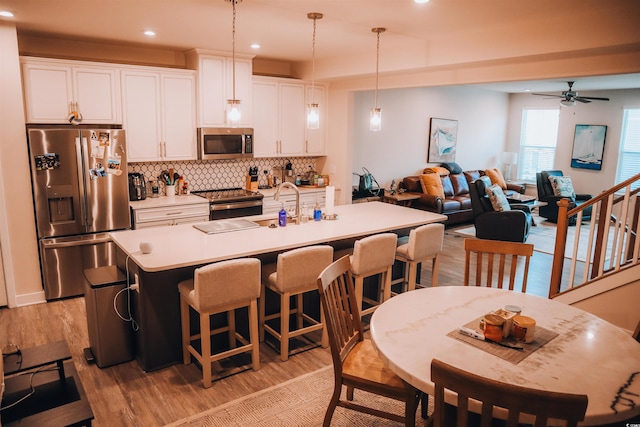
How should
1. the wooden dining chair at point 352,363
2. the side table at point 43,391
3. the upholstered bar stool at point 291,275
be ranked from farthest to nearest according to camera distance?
the upholstered bar stool at point 291,275 → the wooden dining chair at point 352,363 → the side table at point 43,391

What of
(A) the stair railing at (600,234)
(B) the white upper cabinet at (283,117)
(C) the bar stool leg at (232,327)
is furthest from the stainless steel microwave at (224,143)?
(A) the stair railing at (600,234)

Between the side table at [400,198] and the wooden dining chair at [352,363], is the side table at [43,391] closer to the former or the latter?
the wooden dining chair at [352,363]

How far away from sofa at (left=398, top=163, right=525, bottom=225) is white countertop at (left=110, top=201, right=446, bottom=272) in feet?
11.2

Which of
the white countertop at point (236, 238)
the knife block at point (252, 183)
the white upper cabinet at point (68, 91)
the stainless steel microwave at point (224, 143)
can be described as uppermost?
the white upper cabinet at point (68, 91)

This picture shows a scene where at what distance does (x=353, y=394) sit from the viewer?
2900 millimetres

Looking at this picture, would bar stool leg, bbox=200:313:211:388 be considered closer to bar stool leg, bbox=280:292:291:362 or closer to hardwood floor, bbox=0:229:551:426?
hardwood floor, bbox=0:229:551:426

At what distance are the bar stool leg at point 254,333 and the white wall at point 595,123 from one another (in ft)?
A: 28.9

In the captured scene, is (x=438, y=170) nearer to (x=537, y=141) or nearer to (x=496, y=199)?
(x=496, y=199)

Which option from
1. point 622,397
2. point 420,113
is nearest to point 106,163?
point 622,397

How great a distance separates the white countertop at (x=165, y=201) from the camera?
197 inches

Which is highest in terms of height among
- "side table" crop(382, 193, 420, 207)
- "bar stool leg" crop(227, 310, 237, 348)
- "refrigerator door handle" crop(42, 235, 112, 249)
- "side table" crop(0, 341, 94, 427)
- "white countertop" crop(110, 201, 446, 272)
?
"white countertop" crop(110, 201, 446, 272)

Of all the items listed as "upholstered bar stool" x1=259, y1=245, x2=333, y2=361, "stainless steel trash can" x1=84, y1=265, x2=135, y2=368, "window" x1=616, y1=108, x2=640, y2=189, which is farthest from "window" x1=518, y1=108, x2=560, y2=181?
"stainless steel trash can" x1=84, y1=265, x2=135, y2=368

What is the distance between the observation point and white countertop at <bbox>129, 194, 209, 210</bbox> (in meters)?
5.00

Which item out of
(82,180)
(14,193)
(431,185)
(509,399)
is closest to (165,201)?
(82,180)
